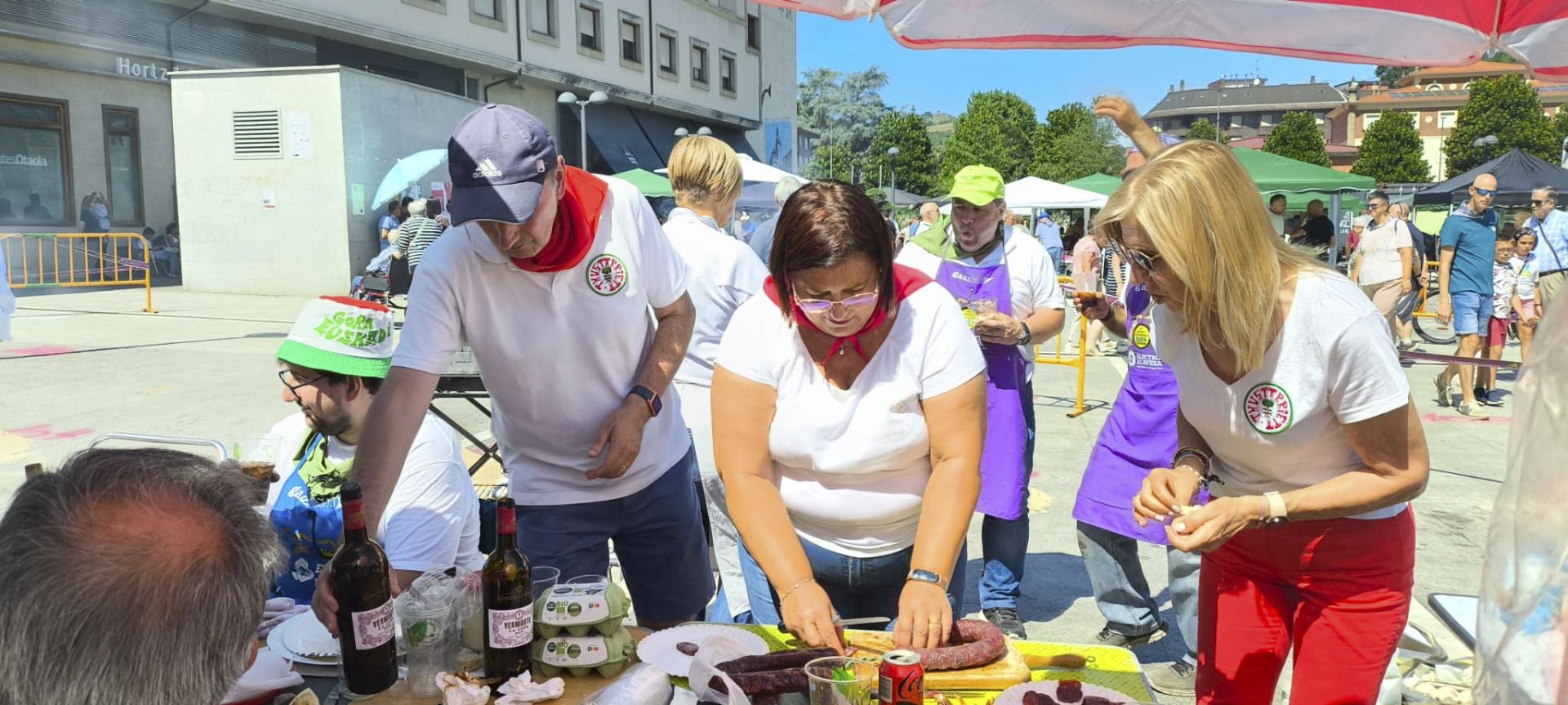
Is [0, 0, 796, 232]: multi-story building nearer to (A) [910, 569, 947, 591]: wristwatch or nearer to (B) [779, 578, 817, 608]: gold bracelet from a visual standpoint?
(B) [779, 578, 817, 608]: gold bracelet

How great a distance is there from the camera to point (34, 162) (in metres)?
19.1

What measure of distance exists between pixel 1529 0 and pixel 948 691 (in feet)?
8.90

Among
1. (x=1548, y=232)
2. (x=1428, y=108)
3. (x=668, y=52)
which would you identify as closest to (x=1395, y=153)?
(x=1428, y=108)

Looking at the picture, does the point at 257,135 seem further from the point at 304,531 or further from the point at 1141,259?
the point at 1141,259

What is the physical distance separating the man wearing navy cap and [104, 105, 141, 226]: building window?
2170 cm

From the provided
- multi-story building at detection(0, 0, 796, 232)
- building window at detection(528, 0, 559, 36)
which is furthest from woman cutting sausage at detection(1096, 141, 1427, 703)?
building window at detection(528, 0, 559, 36)

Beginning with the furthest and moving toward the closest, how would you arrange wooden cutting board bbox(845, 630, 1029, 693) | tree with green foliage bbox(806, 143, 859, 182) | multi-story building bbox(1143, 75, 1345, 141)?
1. multi-story building bbox(1143, 75, 1345, 141)
2. tree with green foliage bbox(806, 143, 859, 182)
3. wooden cutting board bbox(845, 630, 1029, 693)

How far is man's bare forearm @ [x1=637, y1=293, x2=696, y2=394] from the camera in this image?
2779 mm

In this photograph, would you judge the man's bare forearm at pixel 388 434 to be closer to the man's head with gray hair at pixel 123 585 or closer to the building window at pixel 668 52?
the man's head with gray hair at pixel 123 585

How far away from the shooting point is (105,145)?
19906 mm

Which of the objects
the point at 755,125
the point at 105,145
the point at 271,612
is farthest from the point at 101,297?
the point at 755,125

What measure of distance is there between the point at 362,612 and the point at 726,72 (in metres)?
40.4

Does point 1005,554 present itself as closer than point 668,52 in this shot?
Yes

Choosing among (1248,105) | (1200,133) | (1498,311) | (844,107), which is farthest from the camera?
(1248,105)
